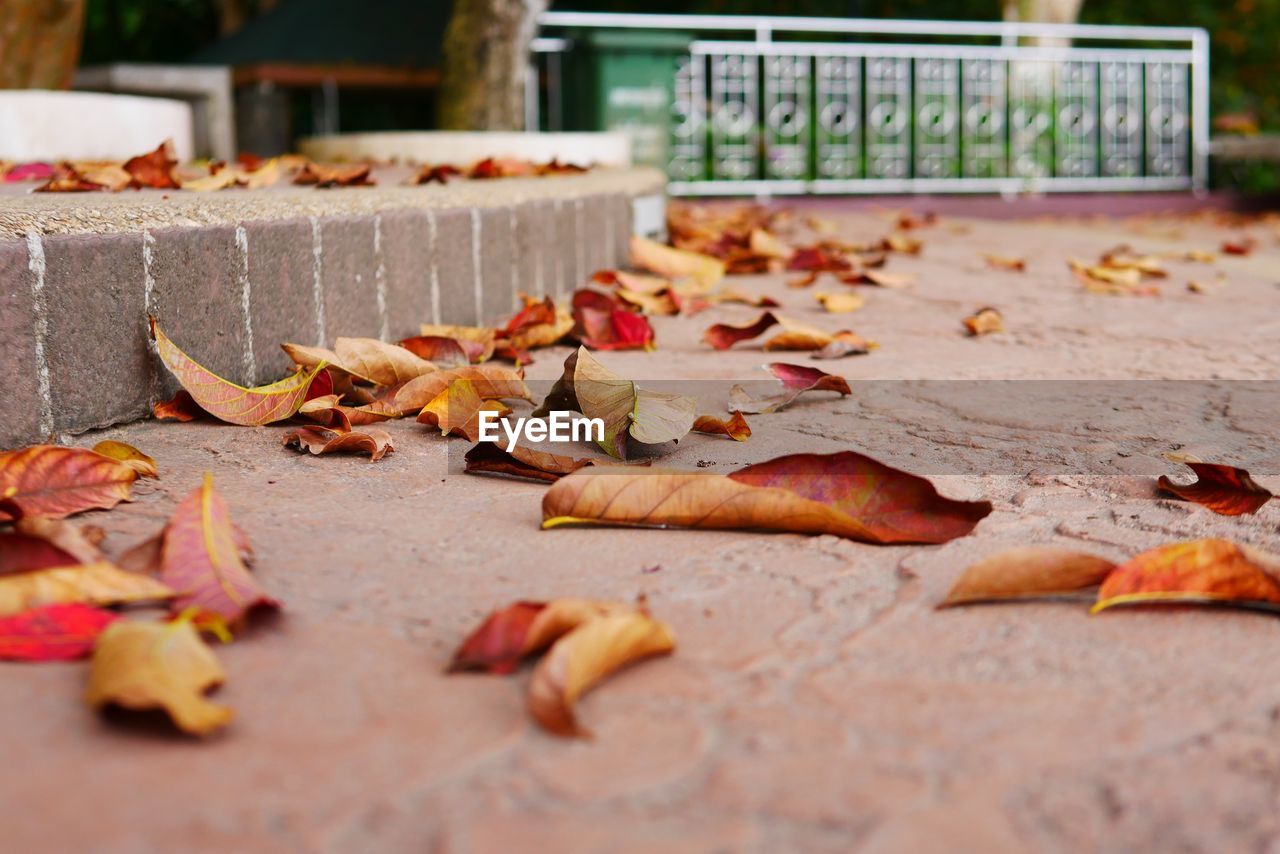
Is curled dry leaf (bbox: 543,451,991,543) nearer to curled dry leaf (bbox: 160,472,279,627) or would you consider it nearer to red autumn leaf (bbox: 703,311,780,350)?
curled dry leaf (bbox: 160,472,279,627)

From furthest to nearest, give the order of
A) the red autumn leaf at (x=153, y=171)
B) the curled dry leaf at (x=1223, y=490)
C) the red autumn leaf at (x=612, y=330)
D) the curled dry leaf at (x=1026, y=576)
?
the red autumn leaf at (x=612, y=330)
the red autumn leaf at (x=153, y=171)
the curled dry leaf at (x=1223, y=490)
the curled dry leaf at (x=1026, y=576)

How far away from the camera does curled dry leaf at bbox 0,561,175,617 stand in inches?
39.3

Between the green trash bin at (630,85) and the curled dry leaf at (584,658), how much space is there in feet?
19.8

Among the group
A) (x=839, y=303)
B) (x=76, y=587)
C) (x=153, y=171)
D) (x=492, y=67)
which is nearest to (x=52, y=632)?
(x=76, y=587)

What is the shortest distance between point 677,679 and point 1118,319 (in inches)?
93.9

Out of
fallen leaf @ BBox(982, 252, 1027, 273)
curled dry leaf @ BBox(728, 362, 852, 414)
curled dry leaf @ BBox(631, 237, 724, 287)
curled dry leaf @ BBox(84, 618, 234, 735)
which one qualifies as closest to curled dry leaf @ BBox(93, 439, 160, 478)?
curled dry leaf @ BBox(84, 618, 234, 735)

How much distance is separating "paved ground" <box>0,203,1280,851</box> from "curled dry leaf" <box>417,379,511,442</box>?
A: 136 mm

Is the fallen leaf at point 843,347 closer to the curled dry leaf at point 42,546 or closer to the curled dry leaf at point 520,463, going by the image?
the curled dry leaf at point 520,463

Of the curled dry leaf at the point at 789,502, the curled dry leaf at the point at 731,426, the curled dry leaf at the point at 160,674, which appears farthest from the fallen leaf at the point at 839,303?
the curled dry leaf at the point at 160,674

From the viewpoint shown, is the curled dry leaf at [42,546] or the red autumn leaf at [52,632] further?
the curled dry leaf at [42,546]

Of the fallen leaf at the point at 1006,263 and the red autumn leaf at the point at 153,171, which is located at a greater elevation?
the red autumn leaf at the point at 153,171

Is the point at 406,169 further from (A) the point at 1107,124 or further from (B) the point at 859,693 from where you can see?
(A) the point at 1107,124

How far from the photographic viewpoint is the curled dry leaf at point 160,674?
0.82 meters

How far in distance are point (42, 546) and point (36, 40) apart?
4.49 metres
